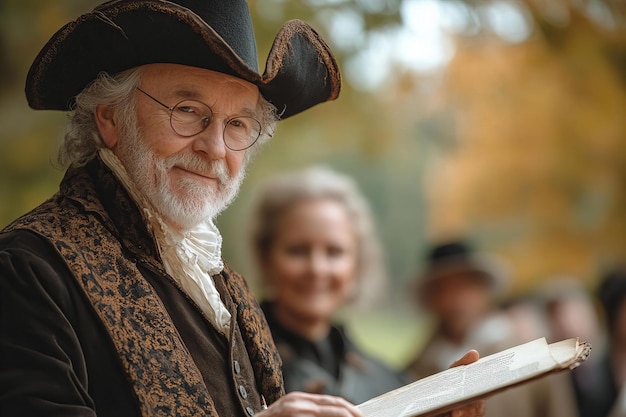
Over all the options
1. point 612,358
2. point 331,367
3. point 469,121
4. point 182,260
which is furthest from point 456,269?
point 469,121

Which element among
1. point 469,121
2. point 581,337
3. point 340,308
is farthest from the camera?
point 469,121

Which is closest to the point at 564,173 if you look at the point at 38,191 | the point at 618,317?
the point at 618,317

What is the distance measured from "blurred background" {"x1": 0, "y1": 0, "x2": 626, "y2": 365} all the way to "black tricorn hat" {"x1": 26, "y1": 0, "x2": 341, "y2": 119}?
8.07 ft

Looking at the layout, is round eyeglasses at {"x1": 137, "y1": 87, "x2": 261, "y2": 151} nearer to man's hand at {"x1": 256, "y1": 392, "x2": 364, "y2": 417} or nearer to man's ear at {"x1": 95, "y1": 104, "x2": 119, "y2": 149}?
man's ear at {"x1": 95, "y1": 104, "x2": 119, "y2": 149}

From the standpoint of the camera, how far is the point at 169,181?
2689mm

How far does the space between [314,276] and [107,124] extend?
2.08m

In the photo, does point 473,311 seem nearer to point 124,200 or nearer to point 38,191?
point 38,191

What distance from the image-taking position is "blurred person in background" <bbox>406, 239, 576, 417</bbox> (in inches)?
226

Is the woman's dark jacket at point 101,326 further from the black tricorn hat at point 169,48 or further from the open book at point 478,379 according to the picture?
the open book at point 478,379

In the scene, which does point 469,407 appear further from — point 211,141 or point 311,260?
point 311,260

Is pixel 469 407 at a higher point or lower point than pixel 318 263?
higher

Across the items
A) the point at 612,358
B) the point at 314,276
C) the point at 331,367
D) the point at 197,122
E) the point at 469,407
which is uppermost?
the point at 197,122

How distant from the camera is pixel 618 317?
6488mm

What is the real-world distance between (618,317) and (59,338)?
16.8 feet
